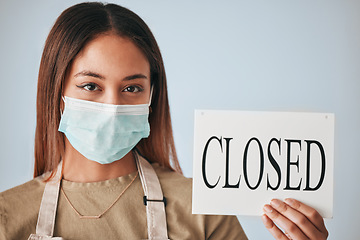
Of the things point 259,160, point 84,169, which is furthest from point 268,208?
point 84,169

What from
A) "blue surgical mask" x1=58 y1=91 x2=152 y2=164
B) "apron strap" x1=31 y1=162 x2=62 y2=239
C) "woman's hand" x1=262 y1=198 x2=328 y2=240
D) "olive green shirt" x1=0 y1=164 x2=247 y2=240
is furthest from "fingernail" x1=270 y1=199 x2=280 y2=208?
"apron strap" x1=31 y1=162 x2=62 y2=239

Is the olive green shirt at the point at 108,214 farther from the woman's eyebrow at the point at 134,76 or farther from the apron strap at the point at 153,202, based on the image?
the woman's eyebrow at the point at 134,76

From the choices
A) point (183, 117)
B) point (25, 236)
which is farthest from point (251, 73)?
point (25, 236)

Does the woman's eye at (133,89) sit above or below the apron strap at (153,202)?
above

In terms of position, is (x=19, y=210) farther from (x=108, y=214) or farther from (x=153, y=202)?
(x=153, y=202)

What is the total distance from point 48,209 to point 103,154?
25cm

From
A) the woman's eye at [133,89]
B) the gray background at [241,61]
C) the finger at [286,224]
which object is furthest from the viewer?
the gray background at [241,61]

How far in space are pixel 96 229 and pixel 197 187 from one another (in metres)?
0.36

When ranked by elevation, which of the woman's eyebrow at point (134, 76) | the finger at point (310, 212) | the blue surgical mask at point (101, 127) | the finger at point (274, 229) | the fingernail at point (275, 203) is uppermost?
the woman's eyebrow at point (134, 76)

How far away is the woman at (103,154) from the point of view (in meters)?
1.27

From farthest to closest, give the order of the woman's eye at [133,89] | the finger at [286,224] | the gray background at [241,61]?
the gray background at [241,61] < the woman's eye at [133,89] < the finger at [286,224]

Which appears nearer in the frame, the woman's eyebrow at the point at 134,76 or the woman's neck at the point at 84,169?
the woman's eyebrow at the point at 134,76

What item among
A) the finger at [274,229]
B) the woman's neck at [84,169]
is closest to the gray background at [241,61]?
the woman's neck at [84,169]

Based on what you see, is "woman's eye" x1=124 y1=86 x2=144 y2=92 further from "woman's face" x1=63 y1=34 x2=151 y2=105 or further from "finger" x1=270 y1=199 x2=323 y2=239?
"finger" x1=270 y1=199 x2=323 y2=239
